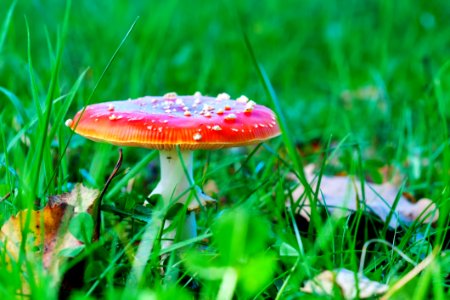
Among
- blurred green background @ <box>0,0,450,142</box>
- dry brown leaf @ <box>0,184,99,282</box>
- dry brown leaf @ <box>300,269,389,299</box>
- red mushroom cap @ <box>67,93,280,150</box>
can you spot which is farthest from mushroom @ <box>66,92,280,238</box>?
blurred green background @ <box>0,0,450,142</box>

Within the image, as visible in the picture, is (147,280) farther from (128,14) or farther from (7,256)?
(128,14)

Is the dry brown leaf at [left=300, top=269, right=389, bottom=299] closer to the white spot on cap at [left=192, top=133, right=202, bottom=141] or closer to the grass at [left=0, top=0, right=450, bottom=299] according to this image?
the grass at [left=0, top=0, right=450, bottom=299]

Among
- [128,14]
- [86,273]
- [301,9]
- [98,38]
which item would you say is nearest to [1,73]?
[98,38]

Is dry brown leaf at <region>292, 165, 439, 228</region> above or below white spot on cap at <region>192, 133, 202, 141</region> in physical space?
below

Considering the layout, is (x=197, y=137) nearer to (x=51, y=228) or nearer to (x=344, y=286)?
(x=51, y=228)

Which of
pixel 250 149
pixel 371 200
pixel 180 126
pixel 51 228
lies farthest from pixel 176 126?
pixel 250 149
